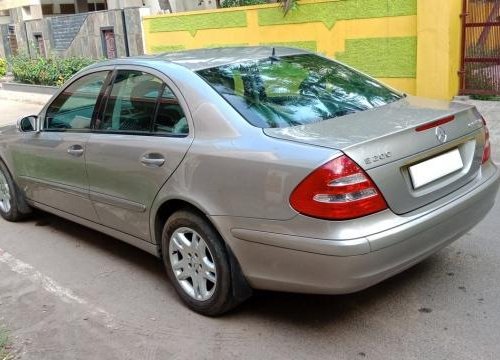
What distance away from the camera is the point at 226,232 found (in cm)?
327

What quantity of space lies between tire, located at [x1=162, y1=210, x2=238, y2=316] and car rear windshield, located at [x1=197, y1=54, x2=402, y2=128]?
71cm

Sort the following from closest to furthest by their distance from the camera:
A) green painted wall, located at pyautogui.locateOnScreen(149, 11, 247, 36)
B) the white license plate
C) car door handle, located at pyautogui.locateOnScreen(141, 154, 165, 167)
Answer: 1. the white license plate
2. car door handle, located at pyautogui.locateOnScreen(141, 154, 165, 167)
3. green painted wall, located at pyautogui.locateOnScreen(149, 11, 247, 36)

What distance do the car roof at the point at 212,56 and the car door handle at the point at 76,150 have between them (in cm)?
64

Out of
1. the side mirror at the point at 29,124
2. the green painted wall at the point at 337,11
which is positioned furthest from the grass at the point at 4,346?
the green painted wall at the point at 337,11

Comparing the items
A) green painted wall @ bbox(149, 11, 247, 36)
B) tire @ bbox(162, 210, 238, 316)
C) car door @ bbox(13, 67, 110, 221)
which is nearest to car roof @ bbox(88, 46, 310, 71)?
car door @ bbox(13, 67, 110, 221)

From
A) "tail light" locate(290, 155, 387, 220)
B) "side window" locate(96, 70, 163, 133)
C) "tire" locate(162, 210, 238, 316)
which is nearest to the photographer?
"tail light" locate(290, 155, 387, 220)

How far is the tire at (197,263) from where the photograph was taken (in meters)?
3.38

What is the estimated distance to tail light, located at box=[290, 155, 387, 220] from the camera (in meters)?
2.88

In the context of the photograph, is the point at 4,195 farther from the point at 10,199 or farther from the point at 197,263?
the point at 197,263

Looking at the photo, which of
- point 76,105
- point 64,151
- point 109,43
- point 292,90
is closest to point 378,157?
point 292,90

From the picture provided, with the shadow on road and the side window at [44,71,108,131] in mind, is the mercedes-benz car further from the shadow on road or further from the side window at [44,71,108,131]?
the shadow on road

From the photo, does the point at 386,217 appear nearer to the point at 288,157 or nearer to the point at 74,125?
the point at 288,157

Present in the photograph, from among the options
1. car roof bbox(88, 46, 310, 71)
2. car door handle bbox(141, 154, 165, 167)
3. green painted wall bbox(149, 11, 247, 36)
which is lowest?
car door handle bbox(141, 154, 165, 167)

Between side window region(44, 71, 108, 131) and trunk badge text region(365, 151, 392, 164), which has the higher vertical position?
side window region(44, 71, 108, 131)
